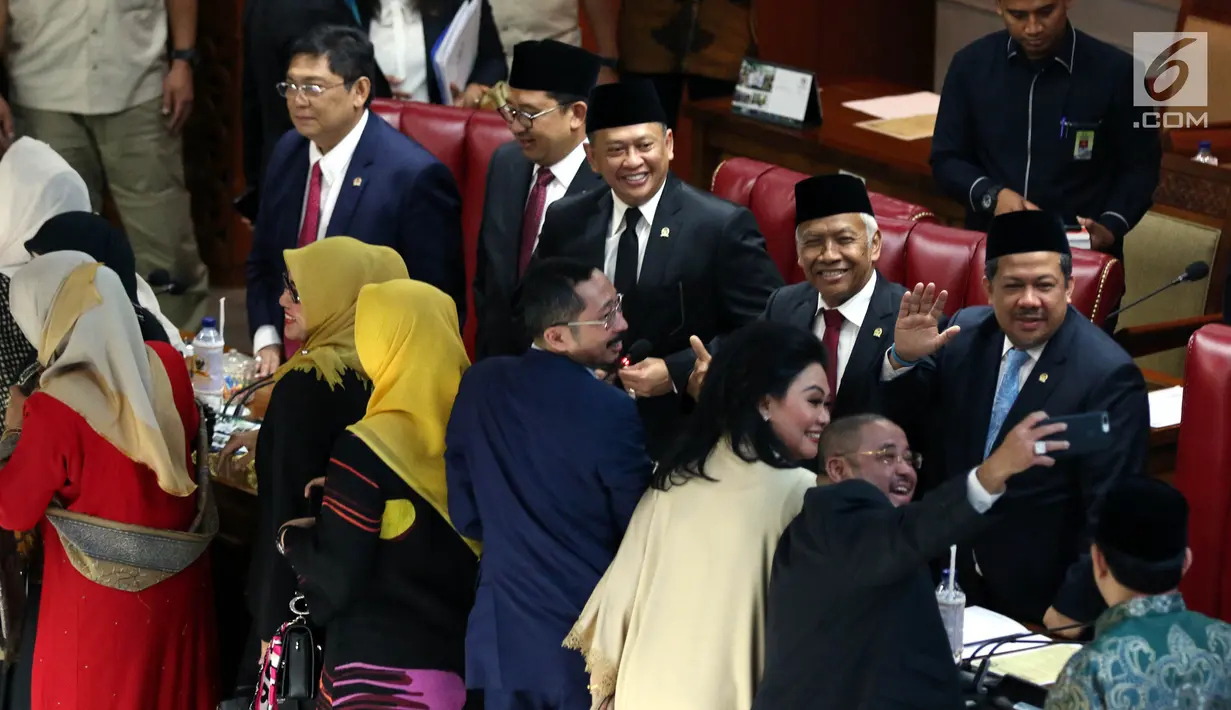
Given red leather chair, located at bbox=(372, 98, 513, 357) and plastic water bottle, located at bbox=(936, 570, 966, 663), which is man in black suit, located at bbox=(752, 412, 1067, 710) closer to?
plastic water bottle, located at bbox=(936, 570, 966, 663)

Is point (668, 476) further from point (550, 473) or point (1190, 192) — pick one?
point (1190, 192)

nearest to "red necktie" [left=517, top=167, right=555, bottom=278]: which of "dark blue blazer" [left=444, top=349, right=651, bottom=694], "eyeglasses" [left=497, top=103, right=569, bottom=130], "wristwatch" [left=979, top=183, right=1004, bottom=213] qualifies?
"eyeglasses" [left=497, top=103, right=569, bottom=130]

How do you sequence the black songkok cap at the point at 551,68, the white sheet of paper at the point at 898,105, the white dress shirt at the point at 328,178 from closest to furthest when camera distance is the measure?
the black songkok cap at the point at 551,68 < the white dress shirt at the point at 328,178 < the white sheet of paper at the point at 898,105

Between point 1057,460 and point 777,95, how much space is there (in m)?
3.03

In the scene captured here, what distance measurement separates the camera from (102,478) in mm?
3625

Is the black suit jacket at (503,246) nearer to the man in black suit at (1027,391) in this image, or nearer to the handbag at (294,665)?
the handbag at (294,665)

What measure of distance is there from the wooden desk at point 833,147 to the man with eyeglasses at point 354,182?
5.79 feet

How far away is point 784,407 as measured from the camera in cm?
276

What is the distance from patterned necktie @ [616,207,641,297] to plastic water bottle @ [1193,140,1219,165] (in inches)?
99.5

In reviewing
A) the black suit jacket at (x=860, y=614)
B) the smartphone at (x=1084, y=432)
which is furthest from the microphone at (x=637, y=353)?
the smartphone at (x=1084, y=432)

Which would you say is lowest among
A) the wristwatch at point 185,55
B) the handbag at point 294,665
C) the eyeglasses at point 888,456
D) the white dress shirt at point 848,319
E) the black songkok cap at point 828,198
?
the handbag at point 294,665

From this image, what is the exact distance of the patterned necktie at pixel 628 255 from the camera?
376 centimetres

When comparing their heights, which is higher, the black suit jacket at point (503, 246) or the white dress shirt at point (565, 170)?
the white dress shirt at point (565, 170)

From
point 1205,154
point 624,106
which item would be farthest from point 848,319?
point 1205,154
